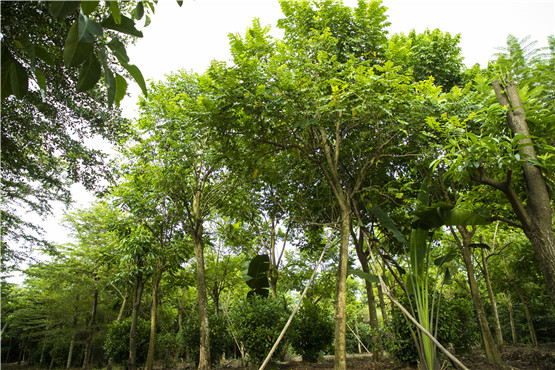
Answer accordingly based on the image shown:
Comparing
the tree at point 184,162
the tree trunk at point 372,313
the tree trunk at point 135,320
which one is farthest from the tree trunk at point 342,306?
the tree trunk at point 135,320

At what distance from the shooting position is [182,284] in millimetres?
12016

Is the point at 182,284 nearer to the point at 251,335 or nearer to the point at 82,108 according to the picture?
the point at 251,335

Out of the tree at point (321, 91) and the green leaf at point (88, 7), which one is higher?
the tree at point (321, 91)

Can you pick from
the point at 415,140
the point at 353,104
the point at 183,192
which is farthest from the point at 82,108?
the point at 415,140

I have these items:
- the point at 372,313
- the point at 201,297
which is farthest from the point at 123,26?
the point at 372,313

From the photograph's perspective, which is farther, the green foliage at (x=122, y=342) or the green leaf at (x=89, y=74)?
the green foliage at (x=122, y=342)

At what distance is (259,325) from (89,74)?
7.91 m

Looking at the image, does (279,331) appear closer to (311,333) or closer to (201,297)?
(311,333)

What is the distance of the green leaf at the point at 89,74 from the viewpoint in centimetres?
81

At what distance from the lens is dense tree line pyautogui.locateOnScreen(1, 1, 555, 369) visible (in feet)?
13.9

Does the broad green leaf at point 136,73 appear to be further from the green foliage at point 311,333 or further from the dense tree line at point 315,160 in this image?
the green foliage at point 311,333

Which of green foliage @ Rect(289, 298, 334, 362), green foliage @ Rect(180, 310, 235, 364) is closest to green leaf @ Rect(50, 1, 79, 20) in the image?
green foliage @ Rect(289, 298, 334, 362)

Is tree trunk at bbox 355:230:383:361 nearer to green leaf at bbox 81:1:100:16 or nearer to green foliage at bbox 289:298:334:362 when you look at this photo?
green foliage at bbox 289:298:334:362

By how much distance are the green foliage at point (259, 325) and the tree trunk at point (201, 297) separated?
0.80 metres
